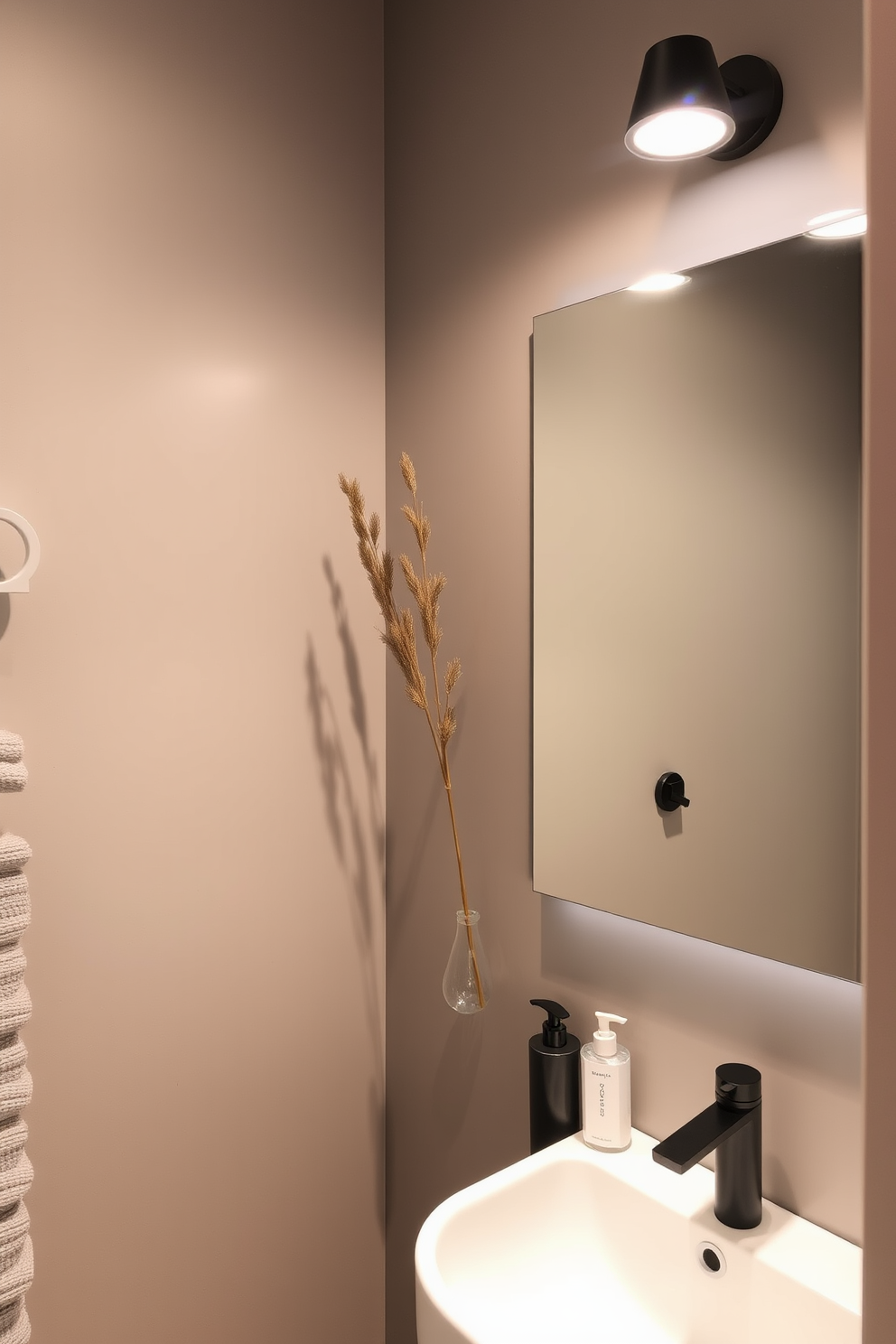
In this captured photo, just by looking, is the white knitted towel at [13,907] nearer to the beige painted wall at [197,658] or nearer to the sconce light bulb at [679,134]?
the beige painted wall at [197,658]

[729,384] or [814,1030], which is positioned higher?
[729,384]

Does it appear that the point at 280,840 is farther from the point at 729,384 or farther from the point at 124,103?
the point at 124,103

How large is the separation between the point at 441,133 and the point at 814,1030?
138cm

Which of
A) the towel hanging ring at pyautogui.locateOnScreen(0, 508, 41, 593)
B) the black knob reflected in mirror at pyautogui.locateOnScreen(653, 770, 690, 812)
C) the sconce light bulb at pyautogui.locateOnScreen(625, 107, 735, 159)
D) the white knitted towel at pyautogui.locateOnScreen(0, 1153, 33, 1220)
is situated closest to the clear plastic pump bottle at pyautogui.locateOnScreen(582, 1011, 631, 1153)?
the black knob reflected in mirror at pyautogui.locateOnScreen(653, 770, 690, 812)

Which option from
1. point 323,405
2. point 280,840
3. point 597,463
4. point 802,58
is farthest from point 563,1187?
point 802,58

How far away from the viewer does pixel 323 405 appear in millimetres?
1484

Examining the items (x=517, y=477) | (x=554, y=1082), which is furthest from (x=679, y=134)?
(x=554, y=1082)

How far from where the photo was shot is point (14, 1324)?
1002 mm

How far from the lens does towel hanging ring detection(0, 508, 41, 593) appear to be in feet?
3.57

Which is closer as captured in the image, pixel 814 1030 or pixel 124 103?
pixel 814 1030

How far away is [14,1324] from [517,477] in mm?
1207

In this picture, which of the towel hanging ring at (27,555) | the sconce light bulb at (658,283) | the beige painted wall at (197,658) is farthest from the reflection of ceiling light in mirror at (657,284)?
the towel hanging ring at (27,555)

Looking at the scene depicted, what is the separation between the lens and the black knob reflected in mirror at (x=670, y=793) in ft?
3.62

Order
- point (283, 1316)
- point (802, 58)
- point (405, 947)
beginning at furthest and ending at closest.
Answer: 1. point (405, 947)
2. point (283, 1316)
3. point (802, 58)
